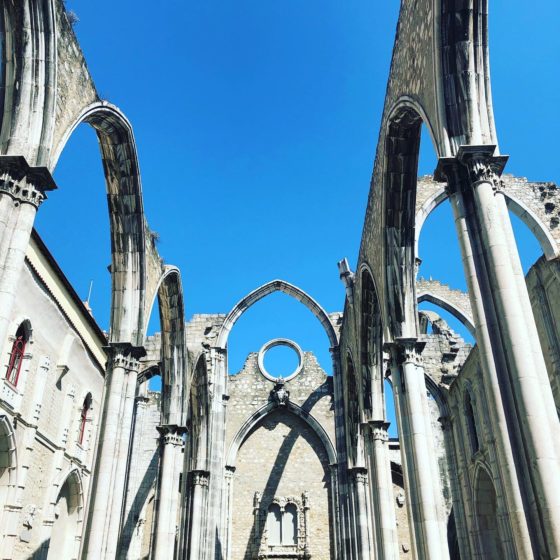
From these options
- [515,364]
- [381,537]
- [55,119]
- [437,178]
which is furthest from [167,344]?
[515,364]

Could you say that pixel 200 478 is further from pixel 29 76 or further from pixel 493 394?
pixel 493 394

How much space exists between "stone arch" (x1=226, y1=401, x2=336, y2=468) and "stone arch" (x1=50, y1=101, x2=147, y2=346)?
10641 mm

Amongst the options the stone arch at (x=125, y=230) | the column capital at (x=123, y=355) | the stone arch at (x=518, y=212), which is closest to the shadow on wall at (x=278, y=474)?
the stone arch at (x=518, y=212)

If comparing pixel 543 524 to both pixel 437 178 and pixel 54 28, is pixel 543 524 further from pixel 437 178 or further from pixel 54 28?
pixel 54 28

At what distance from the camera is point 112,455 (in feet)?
30.6

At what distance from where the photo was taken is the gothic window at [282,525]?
19.1m

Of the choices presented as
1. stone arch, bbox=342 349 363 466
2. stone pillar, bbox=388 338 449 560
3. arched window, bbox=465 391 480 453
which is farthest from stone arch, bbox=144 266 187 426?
arched window, bbox=465 391 480 453

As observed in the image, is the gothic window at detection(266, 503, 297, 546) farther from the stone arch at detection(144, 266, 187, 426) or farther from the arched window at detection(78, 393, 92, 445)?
the arched window at detection(78, 393, 92, 445)

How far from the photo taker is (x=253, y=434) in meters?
20.8

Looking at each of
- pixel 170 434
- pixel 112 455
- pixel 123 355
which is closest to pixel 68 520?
pixel 170 434

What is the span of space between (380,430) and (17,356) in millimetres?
8753

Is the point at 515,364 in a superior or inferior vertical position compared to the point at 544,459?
superior

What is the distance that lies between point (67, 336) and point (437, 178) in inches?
452

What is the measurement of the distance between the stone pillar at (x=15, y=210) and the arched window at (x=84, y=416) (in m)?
10.7
